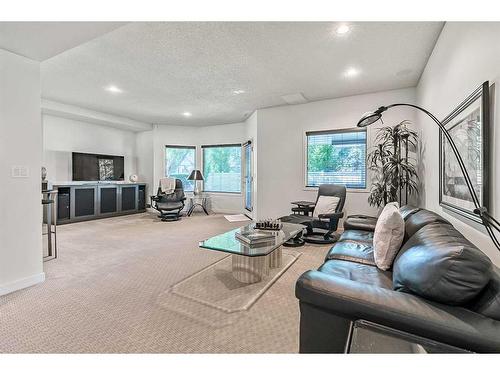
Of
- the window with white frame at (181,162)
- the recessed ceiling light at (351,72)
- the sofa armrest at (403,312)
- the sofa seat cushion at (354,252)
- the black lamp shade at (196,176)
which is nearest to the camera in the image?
the sofa armrest at (403,312)

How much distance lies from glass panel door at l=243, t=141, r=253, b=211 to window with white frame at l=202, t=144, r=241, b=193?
401 millimetres

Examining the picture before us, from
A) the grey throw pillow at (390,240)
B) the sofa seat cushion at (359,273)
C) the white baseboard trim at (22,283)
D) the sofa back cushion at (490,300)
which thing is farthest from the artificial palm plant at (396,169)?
the white baseboard trim at (22,283)

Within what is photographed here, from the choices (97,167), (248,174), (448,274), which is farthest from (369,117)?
(97,167)

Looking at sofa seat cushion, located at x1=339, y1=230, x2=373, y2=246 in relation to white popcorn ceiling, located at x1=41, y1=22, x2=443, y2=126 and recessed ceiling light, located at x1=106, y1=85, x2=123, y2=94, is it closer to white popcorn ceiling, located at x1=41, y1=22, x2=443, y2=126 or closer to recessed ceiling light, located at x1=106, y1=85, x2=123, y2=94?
white popcorn ceiling, located at x1=41, y1=22, x2=443, y2=126

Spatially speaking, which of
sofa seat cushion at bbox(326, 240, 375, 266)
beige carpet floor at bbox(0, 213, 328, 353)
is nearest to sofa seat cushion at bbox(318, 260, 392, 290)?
sofa seat cushion at bbox(326, 240, 375, 266)

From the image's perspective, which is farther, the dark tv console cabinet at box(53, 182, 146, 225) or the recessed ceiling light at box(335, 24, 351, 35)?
the dark tv console cabinet at box(53, 182, 146, 225)

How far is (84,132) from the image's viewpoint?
6250mm

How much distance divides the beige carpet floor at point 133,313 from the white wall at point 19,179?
0.66 ft

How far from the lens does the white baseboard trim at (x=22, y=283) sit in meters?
2.24

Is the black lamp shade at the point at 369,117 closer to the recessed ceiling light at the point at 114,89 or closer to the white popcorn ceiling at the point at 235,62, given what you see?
the white popcorn ceiling at the point at 235,62

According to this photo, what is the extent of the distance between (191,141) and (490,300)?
721 centimetres

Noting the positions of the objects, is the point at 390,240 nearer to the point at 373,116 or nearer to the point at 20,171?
the point at 373,116

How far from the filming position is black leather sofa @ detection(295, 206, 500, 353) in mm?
968
